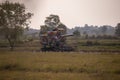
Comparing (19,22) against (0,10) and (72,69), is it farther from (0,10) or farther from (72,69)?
(72,69)

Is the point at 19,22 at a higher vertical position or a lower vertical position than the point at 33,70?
higher

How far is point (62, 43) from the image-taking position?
170ft

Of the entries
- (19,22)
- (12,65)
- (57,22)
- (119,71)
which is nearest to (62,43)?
(19,22)

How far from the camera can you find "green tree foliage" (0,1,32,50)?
55031 mm

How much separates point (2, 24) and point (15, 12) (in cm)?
423

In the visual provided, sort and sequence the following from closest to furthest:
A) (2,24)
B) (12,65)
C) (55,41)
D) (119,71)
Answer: (119,71) < (12,65) < (55,41) < (2,24)

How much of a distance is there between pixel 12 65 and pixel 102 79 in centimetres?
1037

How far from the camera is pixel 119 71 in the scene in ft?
62.0

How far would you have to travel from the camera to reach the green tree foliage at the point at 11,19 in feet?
A: 181

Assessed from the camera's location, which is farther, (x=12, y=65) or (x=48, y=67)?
(x=12, y=65)

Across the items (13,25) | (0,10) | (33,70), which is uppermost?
(0,10)

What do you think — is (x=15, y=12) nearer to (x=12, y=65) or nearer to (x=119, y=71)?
(x=12, y=65)

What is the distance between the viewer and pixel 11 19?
A: 55.6 m

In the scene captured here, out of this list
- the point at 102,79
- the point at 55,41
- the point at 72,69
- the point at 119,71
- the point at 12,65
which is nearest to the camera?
the point at 102,79
